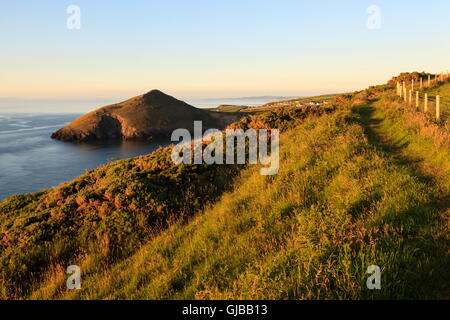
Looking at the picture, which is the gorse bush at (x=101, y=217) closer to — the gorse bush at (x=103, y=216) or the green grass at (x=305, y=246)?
the gorse bush at (x=103, y=216)

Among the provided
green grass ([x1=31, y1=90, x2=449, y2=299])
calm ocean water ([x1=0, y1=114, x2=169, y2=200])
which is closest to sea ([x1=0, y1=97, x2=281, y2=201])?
calm ocean water ([x1=0, y1=114, x2=169, y2=200])

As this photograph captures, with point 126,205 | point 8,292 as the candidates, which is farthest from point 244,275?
point 126,205

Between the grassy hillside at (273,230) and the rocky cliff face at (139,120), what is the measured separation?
64556 millimetres

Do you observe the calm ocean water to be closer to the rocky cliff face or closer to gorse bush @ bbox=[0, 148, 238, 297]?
the rocky cliff face

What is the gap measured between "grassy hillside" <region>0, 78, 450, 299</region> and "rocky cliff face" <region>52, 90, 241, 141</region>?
212 feet

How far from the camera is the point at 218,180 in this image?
13555mm

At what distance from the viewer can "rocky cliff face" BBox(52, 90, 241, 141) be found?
254ft

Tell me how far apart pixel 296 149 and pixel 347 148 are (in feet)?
7.70

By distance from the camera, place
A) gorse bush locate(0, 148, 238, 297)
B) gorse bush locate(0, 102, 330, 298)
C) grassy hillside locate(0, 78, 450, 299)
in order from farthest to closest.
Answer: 1. gorse bush locate(0, 148, 238, 297)
2. gorse bush locate(0, 102, 330, 298)
3. grassy hillside locate(0, 78, 450, 299)

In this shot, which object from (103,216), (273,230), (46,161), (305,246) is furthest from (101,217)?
(46,161)

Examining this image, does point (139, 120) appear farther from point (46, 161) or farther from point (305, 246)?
point (305, 246)

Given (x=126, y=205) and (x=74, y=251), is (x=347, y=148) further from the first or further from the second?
(x=74, y=251)

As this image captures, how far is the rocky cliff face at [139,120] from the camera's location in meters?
77.4

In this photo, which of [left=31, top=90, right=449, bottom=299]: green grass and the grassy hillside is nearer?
[left=31, top=90, right=449, bottom=299]: green grass
